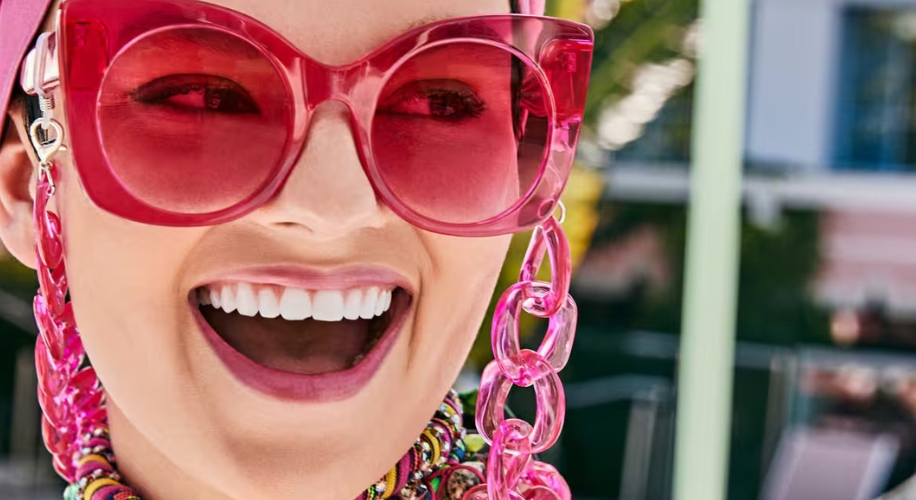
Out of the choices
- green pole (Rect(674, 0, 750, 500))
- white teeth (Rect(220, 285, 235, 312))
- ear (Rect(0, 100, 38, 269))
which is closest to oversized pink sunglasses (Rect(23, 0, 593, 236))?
white teeth (Rect(220, 285, 235, 312))

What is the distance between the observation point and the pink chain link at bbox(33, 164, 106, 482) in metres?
0.98

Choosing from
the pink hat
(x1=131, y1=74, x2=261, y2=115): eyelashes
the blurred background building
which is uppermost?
the pink hat

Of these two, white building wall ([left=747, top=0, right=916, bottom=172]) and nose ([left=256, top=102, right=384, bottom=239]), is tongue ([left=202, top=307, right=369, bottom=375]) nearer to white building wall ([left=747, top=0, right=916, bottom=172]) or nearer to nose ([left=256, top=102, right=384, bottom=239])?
nose ([left=256, top=102, right=384, bottom=239])

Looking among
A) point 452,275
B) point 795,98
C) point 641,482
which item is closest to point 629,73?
point 641,482

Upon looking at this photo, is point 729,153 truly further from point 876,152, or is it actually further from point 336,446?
point 876,152

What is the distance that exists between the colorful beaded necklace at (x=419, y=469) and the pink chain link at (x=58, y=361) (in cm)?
3

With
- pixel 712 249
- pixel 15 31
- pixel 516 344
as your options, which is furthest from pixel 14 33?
pixel 712 249

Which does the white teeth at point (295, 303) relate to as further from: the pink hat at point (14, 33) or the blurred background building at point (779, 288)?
the blurred background building at point (779, 288)

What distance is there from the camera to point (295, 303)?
2.91 ft

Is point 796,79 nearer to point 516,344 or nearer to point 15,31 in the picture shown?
point 516,344

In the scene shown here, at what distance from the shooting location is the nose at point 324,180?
83 centimetres

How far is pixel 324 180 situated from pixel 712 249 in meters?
2.55

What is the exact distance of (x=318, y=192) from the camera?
83 cm

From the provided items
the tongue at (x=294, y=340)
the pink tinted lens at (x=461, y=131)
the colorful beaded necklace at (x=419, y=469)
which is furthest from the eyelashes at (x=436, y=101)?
the colorful beaded necklace at (x=419, y=469)
